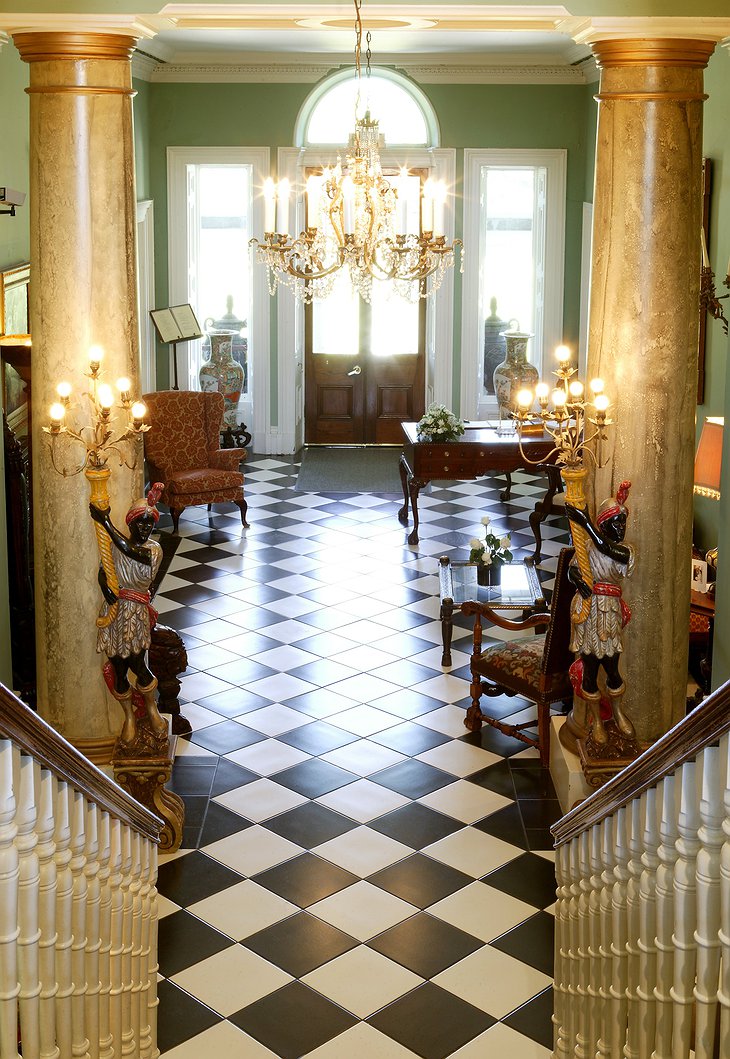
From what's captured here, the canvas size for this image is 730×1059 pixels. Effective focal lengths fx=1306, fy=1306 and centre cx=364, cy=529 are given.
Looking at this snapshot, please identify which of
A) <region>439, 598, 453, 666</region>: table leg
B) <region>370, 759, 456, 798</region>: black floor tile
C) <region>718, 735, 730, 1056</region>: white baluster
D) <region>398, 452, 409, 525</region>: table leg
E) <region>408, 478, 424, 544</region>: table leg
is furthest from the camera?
<region>398, 452, 409, 525</region>: table leg

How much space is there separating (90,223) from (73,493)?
4.12 feet

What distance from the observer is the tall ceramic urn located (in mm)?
14320

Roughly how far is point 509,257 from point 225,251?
10.3 ft

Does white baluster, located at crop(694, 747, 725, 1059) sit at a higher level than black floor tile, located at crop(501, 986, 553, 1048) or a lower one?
higher

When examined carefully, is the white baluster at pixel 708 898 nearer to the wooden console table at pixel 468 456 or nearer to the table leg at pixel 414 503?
the wooden console table at pixel 468 456

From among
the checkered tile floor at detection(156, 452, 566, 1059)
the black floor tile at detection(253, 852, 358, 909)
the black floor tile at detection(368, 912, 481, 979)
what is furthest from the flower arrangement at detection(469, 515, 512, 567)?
the black floor tile at detection(368, 912, 481, 979)

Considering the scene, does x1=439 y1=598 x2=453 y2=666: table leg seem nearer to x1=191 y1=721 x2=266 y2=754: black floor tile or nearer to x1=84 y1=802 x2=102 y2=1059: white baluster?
x1=191 y1=721 x2=266 y2=754: black floor tile

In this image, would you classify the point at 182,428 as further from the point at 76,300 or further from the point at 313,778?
the point at 76,300

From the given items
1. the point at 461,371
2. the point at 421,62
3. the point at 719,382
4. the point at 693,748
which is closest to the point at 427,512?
the point at 461,371

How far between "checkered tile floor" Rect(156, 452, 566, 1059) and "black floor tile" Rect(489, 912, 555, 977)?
0.01 m

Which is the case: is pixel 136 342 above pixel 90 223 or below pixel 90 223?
below

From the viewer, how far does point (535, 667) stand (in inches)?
284

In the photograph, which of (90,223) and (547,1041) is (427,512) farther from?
(547,1041)

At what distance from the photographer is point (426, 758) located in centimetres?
736
